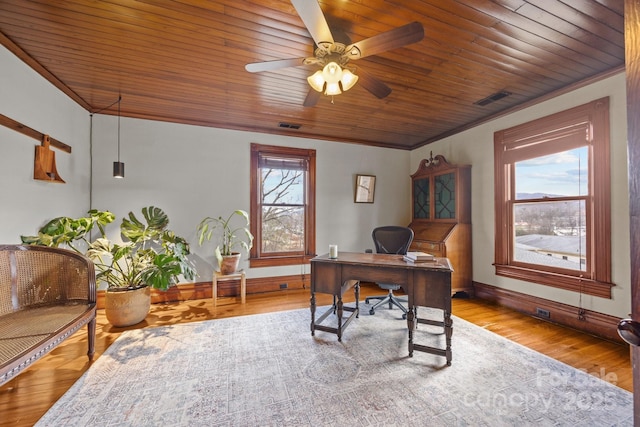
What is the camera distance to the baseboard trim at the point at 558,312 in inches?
102

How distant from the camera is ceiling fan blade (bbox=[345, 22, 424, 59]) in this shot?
159 cm

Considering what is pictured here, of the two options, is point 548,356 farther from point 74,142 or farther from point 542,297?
point 74,142

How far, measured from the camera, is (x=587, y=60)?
2455 millimetres

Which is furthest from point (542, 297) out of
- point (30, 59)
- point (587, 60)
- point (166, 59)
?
point (30, 59)

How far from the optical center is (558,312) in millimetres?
2957

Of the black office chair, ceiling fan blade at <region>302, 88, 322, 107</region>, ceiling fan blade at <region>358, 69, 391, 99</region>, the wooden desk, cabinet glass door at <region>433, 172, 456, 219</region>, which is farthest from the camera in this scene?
cabinet glass door at <region>433, 172, 456, 219</region>

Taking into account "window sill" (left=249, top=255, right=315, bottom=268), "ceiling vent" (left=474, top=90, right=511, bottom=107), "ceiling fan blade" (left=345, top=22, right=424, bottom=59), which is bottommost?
"window sill" (left=249, top=255, right=315, bottom=268)

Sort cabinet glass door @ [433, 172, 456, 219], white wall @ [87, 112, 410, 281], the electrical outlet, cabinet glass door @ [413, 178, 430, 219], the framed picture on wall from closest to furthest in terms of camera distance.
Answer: the electrical outlet → white wall @ [87, 112, 410, 281] → cabinet glass door @ [433, 172, 456, 219] → cabinet glass door @ [413, 178, 430, 219] → the framed picture on wall

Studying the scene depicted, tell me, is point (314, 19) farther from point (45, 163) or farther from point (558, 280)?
point (558, 280)

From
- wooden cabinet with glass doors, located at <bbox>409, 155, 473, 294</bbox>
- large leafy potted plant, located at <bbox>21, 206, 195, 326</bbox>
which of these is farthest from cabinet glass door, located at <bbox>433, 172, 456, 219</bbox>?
large leafy potted plant, located at <bbox>21, 206, 195, 326</bbox>

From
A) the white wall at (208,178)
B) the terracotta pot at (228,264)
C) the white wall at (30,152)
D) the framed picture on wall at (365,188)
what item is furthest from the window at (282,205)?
the white wall at (30,152)

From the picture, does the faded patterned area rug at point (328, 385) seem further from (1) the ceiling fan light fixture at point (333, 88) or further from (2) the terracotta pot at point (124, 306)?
(1) the ceiling fan light fixture at point (333, 88)

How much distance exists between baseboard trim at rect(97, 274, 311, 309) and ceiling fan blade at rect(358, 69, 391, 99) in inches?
120

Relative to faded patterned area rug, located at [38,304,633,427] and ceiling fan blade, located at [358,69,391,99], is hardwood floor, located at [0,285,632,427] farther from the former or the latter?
ceiling fan blade, located at [358,69,391,99]
